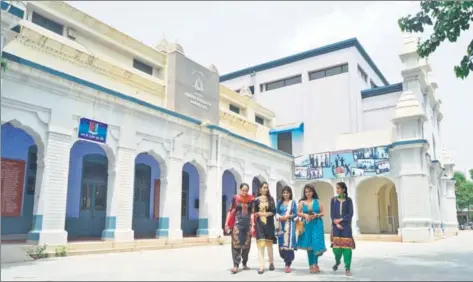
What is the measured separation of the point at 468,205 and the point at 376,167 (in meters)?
44.9

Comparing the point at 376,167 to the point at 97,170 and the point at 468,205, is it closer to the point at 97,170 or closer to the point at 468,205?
the point at 97,170

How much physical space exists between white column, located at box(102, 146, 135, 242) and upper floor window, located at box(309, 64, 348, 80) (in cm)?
1759

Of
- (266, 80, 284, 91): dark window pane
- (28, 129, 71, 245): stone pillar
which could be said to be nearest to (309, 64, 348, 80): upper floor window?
(266, 80, 284, 91): dark window pane

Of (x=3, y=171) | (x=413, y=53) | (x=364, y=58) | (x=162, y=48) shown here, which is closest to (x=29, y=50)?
(x=3, y=171)

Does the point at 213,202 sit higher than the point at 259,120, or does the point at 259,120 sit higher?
the point at 259,120

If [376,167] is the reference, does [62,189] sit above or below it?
below

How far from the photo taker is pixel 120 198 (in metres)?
12.1

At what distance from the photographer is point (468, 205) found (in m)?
56.2

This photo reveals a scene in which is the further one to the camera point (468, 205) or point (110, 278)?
point (468, 205)

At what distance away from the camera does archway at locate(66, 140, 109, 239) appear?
1369cm

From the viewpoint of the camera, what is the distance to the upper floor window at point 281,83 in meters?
27.8

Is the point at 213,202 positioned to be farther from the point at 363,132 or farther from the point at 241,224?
the point at 363,132

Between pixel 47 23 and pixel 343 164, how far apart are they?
53.0 feet

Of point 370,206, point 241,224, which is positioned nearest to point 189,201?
point 241,224
